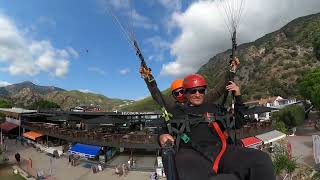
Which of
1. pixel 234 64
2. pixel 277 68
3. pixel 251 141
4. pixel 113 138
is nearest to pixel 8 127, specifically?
pixel 113 138

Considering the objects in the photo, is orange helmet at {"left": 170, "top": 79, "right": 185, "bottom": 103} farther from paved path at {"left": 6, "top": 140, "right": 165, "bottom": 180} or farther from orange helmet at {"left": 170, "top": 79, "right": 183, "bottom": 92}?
A: paved path at {"left": 6, "top": 140, "right": 165, "bottom": 180}

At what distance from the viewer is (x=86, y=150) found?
124 feet

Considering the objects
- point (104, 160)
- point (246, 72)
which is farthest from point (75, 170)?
point (246, 72)

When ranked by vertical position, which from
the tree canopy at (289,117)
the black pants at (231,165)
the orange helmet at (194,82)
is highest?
the orange helmet at (194,82)

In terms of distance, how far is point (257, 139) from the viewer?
117ft

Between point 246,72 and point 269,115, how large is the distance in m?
119

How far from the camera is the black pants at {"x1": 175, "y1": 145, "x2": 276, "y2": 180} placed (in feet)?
14.3

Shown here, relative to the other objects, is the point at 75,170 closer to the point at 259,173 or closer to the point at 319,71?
the point at 259,173

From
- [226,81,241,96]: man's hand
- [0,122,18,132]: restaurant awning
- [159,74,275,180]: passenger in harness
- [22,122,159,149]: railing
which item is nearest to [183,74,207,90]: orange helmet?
[159,74,275,180]: passenger in harness

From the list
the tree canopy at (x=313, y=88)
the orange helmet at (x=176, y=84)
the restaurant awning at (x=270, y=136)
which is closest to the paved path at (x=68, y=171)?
the restaurant awning at (x=270, y=136)

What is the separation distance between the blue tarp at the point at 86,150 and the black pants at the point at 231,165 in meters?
33.0

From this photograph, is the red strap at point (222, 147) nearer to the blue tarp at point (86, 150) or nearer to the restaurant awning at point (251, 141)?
the restaurant awning at point (251, 141)

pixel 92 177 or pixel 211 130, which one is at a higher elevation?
pixel 211 130

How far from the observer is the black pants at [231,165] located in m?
4.36
